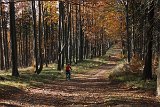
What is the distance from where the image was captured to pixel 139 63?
32562mm

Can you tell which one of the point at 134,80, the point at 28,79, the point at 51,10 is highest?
the point at 51,10

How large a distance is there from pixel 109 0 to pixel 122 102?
26.3 metres

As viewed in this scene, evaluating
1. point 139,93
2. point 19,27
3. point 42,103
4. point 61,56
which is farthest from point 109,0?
point 19,27

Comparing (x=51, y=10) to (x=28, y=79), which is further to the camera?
(x=51, y=10)

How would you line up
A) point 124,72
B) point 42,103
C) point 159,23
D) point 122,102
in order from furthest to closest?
point 124,72
point 159,23
point 42,103
point 122,102

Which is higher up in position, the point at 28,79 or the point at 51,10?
the point at 51,10

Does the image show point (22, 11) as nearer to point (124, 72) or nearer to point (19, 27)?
point (19, 27)

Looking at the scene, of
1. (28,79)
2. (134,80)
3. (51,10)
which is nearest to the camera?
(134,80)

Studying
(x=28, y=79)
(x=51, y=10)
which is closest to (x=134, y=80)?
(x=28, y=79)

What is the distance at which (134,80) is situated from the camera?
27578mm

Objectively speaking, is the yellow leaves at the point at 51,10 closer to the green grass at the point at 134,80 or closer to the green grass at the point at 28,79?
the green grass at the point at 28,79

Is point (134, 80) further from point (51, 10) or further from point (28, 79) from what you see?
point (51, 10)

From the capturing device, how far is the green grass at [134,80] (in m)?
24.0

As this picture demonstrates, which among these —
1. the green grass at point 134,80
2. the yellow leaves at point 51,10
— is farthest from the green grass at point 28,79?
the yellow leaves at point 51,10
